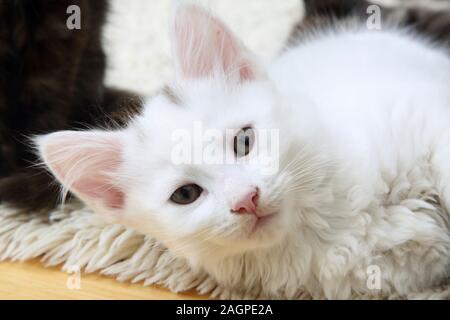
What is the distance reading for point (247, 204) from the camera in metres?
0.98

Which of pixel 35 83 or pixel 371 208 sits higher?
pixel 35 83

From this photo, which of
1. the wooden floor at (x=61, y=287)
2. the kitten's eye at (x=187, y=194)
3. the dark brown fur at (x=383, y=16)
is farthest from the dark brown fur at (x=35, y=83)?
the dark brown fur at (x=383, y=16)

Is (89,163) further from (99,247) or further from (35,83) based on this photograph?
(35,83)

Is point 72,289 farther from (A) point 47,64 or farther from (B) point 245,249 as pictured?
(A) point 47,64

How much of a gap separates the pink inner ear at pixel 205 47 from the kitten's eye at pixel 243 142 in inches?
6.3

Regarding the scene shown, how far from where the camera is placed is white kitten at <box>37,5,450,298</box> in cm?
108

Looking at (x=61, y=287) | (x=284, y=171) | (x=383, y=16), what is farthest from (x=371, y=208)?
(x=383, y=16)

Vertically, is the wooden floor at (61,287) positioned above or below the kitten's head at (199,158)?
below

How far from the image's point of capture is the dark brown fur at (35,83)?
4.66 ft

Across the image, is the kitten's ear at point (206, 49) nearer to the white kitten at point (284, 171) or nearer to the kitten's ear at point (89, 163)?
the white kitten at point (284, 171)

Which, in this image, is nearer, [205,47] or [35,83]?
[205,47]

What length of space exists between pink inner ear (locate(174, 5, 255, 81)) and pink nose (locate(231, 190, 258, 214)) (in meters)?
0.31

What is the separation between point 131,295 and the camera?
4.06ft

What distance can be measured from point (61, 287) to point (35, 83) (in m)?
0.53
